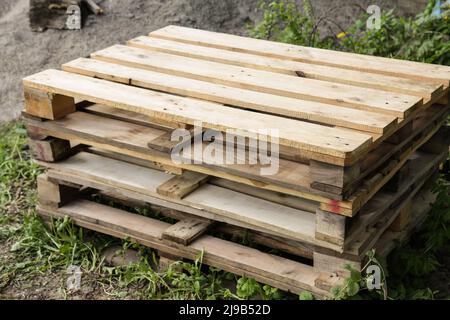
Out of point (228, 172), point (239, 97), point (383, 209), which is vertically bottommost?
→ point (383, 209)

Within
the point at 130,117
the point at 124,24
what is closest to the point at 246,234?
the point at 130,117

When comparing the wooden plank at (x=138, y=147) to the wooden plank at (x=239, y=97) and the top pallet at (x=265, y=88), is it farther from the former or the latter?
the wooden plank at (x=239, y=97)

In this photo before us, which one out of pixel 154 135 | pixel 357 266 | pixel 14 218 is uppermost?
pixel 154 135

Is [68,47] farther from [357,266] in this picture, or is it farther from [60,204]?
[357,266]

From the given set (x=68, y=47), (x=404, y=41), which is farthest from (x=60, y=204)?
(x=404, y=41)

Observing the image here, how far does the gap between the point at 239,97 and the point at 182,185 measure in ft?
1.59

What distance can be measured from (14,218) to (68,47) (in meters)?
2.11

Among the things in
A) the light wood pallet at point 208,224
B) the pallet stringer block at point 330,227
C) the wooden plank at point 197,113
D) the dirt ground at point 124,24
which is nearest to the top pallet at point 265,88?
the wooden plank at point 197,113

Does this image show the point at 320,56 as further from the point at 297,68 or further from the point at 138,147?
the point at 138,147

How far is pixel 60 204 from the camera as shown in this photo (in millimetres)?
4094

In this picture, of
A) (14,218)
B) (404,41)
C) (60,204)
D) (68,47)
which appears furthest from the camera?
(68,47)

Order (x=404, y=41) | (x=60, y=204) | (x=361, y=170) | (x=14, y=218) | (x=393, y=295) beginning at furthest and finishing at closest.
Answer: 1. (x=404, y=41)
2. (x=14, y=218)
3. (x=60, y=204)
4. (x=393, y=295)
5. (x=361, y=170)

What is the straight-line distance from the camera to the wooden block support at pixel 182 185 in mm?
3631

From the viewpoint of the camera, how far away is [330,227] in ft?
10.8
